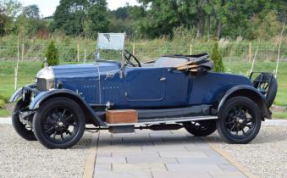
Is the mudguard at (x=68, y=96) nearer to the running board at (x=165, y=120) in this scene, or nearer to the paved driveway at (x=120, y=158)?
the running board at (x=165, y=120)

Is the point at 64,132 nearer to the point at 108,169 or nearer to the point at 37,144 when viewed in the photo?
the point at 37,144

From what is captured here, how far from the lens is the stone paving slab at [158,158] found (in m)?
8.21

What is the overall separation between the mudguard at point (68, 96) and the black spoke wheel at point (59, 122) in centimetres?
8

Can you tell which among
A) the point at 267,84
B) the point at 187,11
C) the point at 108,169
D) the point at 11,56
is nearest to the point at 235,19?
the point at 187,11

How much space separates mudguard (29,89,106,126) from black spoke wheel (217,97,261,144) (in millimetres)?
2107

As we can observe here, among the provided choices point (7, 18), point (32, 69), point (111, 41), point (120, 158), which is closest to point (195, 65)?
point (111, 41)

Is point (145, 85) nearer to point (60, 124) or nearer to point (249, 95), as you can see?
point (60, 124)

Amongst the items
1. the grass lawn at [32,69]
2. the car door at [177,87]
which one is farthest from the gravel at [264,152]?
the grass lawn at [32,69]

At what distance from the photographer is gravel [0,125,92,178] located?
8.20 m

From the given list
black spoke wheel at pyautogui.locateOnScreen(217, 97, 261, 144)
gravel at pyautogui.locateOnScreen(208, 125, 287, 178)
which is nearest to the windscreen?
black spoke wheel at pyautogui.locateOnScreen(217, 97, 261, 144)

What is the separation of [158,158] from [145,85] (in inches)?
64.7

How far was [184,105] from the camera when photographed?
11086 mm

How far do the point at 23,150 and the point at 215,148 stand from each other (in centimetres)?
301

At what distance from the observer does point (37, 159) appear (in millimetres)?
9227
